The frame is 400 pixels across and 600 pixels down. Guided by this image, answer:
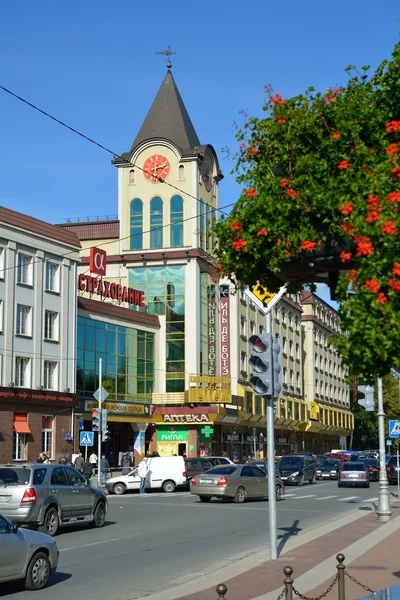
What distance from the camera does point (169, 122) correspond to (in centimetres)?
6969

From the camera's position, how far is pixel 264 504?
32125mm

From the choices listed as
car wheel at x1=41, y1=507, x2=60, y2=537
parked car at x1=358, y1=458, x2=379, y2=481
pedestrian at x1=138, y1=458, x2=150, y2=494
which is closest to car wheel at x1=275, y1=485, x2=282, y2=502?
pedestrian at x1=138, y1=458, x2=150, y2=494

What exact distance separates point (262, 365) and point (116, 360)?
47.5m

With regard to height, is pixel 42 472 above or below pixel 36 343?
below

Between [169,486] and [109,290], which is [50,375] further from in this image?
[169,486]

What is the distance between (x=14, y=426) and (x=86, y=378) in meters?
9.73

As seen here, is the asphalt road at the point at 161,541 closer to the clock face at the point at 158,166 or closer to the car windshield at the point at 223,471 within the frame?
the car windshield at the point at 223,471

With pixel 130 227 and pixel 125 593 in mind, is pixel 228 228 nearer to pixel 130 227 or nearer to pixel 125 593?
pixel 125 593

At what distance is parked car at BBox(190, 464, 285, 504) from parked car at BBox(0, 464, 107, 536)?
979 centimetres

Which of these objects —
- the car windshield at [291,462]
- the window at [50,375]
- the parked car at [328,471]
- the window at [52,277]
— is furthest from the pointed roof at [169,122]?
the car windshield at [291,462]

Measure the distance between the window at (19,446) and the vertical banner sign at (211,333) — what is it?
72.4ft

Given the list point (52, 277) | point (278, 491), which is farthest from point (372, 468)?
point (52, 277)

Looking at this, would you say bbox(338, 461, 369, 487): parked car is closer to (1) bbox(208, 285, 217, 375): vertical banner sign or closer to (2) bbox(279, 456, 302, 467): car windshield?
(2) bbox(279, 456, 302, 467): car windshield

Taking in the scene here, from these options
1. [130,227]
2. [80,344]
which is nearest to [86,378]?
[80,344]
